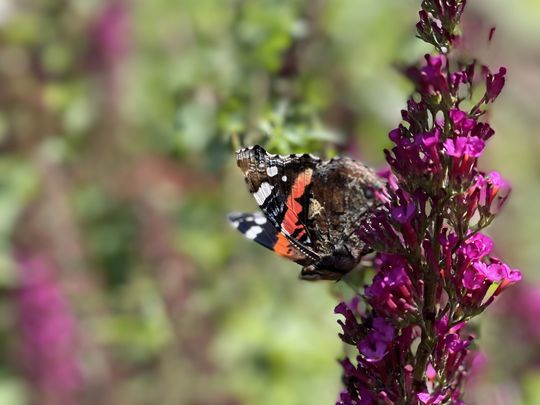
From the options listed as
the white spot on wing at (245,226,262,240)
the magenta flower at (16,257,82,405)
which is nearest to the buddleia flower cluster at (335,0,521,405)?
the white spot on wing at (245,226,262,240)

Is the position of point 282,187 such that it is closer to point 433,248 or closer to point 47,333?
point 433,248

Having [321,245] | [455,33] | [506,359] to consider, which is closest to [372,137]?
[506,359]

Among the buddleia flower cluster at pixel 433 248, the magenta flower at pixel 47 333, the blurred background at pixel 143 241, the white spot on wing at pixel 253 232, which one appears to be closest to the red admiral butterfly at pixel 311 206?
the white spot on wing at pixel 253 232

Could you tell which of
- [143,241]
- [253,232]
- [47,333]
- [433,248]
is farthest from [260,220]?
[47,333]

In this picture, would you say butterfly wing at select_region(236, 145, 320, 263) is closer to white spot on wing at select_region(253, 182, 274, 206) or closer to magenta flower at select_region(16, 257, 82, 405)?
white spot on wing at select_region(253, 182, 274, 206)

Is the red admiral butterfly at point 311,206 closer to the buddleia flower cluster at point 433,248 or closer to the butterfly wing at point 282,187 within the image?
the butterfly wing at point 282,187

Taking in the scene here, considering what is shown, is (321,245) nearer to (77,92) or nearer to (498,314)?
(77,92)

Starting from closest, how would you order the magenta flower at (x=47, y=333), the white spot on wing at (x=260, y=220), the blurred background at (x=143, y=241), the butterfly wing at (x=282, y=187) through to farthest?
the butterfly wing at (x=282, y=187) < the white spot on wing at (x=260, y=220) < the blurred background at (x=143, y=241) < the magenta flower at (x=47, y=333)
